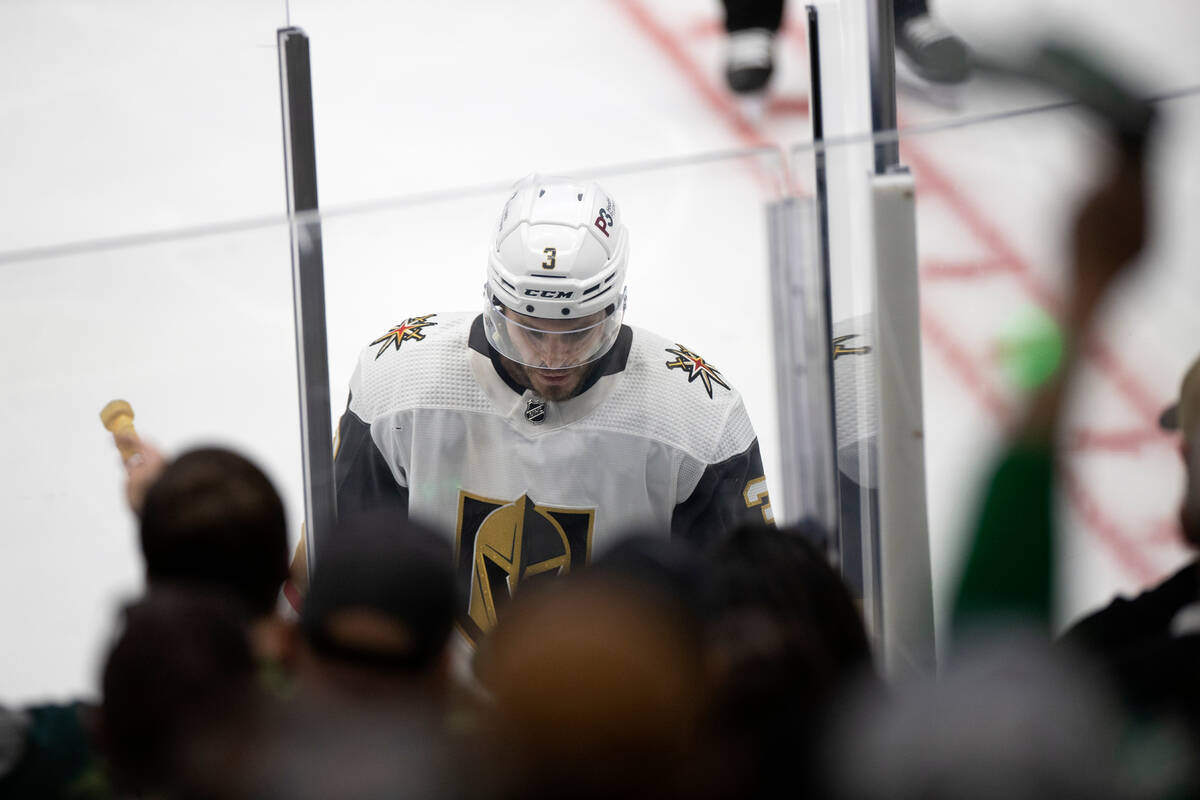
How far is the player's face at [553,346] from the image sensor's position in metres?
1.65

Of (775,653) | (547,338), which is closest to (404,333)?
(547,338)

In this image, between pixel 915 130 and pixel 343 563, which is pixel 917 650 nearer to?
pixel 915 130

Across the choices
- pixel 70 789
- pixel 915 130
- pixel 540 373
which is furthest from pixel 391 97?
→ pixel 70 789

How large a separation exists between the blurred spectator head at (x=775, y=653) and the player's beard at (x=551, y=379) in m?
0.88

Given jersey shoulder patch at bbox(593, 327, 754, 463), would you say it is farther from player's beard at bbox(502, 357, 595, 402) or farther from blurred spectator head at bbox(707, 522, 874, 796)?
blurred spectator head at bbox(707, 522, 874, 796)

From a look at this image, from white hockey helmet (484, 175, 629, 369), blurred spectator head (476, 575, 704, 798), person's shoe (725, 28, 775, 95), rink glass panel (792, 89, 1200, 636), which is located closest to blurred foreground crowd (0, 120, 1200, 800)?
blurred spectator head (476, 575, 704, 798)

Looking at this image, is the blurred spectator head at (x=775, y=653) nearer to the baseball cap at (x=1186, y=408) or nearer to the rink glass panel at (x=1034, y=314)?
the rink glass panel at (x=1034, y=314)

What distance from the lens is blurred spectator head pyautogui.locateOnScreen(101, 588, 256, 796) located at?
70 centimetres

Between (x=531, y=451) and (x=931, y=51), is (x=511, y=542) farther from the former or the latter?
(x=931, y=51)

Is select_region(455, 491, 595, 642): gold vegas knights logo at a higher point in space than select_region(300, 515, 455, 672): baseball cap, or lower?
lower

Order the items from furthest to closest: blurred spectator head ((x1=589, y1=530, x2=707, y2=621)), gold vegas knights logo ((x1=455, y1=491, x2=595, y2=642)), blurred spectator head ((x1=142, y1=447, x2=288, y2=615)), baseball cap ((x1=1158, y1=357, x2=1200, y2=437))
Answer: gold vegas knights logo ((x1=455, y1=491, x2=595, y2=642)), baseball cap ((x1=1158, y1=357, x2=1200, y2=437)), blurred spectator head ((x1=142, y1=447, x2=288, y2=615)), blurred spectator head ((x1=589, y1=530, x2=707, y2=621))

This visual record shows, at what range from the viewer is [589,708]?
24.8 inches

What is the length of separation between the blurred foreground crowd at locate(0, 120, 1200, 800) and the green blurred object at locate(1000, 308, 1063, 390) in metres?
0.35

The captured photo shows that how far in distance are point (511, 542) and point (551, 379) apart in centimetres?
28
